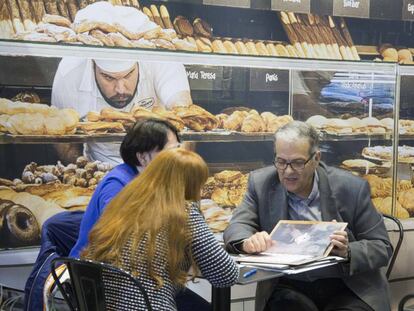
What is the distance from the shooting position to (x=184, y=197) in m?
2.54

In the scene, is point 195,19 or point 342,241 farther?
point 195,19

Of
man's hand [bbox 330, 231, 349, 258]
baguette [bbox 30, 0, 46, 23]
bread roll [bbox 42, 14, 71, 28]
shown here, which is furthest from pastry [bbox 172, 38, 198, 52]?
man's hand [bbox 330, 231, 349, 258]

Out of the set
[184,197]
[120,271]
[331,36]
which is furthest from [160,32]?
[120,271]

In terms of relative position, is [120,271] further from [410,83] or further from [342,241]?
[410,83]

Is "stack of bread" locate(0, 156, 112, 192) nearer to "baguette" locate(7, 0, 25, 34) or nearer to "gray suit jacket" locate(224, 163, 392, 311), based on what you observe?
"baguette" locate(7, 0, 25, 34)

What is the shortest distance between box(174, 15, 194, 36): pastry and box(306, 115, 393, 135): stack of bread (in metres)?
1.01

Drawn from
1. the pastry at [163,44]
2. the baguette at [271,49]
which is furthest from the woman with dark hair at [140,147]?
the baguette at [271,49]

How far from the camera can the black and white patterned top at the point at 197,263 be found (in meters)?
2.44

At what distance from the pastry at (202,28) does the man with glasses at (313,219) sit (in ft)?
3.63

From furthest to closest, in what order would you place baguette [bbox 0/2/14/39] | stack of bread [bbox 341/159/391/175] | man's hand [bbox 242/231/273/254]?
stack of bread [bbox 341/159/391/175], baguette [bbox 0/2/14/39], man's hand [bbox 242/231/273/254]

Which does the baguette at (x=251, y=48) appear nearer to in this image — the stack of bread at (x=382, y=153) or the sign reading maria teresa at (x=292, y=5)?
the sign reading maria teresa at (x=292, y=5)

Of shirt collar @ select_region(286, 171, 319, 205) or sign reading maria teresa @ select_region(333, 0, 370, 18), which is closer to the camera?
shirt collar @ select_region(286, 171, 319, 205)

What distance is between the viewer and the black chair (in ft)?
7.94

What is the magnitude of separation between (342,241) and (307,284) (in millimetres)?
392
